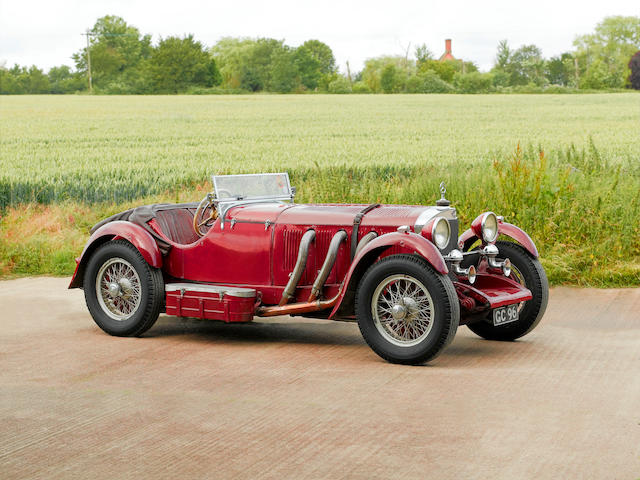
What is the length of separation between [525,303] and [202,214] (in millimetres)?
2956

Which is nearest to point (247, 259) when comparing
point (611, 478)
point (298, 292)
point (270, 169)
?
point (298, 292)

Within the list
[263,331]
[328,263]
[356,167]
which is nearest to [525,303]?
[328,263]

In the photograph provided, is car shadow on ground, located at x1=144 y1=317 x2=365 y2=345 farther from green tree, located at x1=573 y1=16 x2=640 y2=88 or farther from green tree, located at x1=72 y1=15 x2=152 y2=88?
green tree, located at x1=573 y1=16 x2=640 y2=88

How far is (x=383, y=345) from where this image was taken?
633 centimetres

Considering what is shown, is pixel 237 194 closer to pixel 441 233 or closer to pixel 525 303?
pixel 441 233

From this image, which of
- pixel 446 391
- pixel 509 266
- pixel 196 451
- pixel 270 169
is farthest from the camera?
pixel 270 169

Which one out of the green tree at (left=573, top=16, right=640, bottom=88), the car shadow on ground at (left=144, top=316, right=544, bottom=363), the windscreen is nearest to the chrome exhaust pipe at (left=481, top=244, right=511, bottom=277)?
the car shadow on ground at (left=144, top=316, right=544, bottom=363)

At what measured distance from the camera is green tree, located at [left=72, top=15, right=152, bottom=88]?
318ft

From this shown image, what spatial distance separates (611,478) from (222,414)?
2.19m

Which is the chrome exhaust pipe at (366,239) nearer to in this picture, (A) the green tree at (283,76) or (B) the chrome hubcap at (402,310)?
(B) the chrome hubcap at (402,310)

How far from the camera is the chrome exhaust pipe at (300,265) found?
6.84 meters

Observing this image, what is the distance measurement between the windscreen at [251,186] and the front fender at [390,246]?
1.61m

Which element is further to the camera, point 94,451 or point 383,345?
point 383,345

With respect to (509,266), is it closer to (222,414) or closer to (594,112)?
(222,414)
